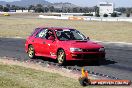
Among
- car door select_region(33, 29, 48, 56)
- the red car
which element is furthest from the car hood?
car door select_region(33, 29, 48, 56)

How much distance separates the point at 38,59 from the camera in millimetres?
17703

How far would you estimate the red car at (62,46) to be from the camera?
50.0 ft

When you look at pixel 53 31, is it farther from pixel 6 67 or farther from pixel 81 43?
pixel 6 67

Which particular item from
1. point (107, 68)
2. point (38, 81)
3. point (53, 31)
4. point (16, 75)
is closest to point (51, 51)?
point (53, 31)

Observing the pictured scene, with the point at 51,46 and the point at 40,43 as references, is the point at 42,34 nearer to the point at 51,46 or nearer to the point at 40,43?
the point at 40,43

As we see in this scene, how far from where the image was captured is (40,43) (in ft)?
56.5

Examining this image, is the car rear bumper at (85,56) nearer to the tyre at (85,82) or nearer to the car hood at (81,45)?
the car hood at (81,45)

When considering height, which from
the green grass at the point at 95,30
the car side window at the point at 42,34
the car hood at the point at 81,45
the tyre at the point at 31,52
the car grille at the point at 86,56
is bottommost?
the green grass at the point at 95,30

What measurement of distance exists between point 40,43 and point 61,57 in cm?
188

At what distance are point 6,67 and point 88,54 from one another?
3.15 meters

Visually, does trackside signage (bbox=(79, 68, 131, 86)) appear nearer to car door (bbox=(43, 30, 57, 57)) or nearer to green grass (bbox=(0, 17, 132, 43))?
car door (bbox=(43, 30, 57, 57))

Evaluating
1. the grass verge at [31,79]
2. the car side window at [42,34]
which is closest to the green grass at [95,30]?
the car side window at [42,34]

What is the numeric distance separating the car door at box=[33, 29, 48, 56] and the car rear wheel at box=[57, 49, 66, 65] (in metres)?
1.16

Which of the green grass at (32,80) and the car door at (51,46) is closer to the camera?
the green grass at (32,80)
